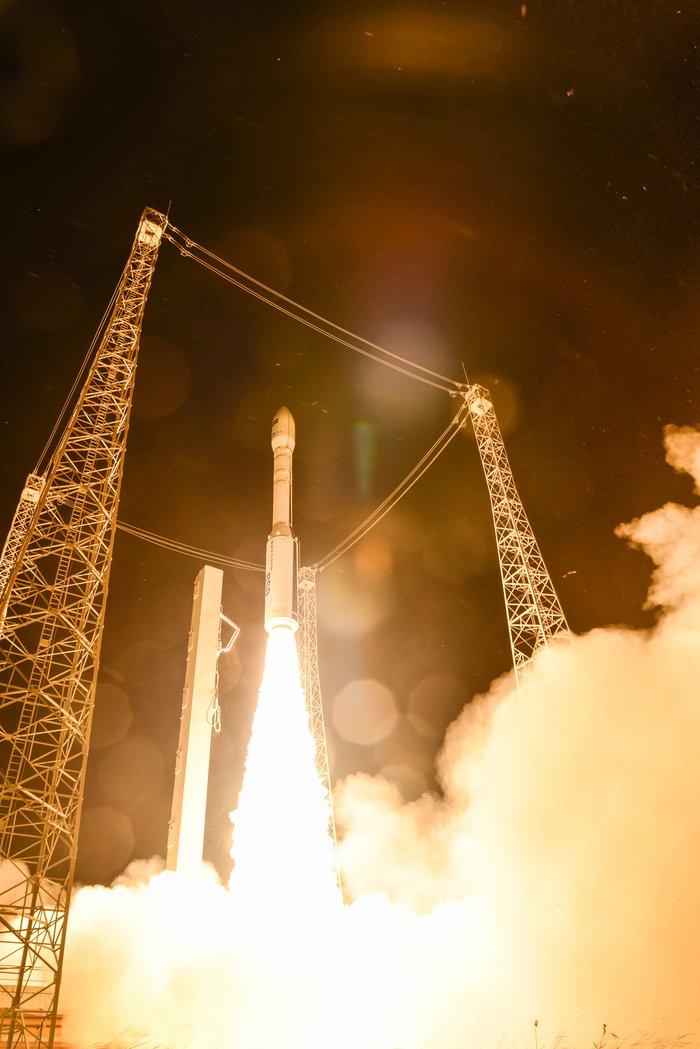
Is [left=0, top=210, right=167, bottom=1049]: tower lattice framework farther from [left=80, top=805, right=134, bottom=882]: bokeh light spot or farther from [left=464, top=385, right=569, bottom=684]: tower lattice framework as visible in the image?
[left=464, top=385, right=569, bottom=684]: tower lattice framework

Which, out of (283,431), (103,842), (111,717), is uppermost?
(283,431)

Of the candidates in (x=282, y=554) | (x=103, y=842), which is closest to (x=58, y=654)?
(x=282, y=554)

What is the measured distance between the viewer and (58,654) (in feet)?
63.2

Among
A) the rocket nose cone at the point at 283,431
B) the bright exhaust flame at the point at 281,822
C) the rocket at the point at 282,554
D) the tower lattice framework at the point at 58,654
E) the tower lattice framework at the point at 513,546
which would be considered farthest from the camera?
the rocket nose cone at the point at 283,431

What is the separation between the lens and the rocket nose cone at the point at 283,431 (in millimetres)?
24578

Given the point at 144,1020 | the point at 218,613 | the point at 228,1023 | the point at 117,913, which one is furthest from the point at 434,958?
the point at 218,613

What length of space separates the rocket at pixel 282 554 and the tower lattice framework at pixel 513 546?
6.52 m

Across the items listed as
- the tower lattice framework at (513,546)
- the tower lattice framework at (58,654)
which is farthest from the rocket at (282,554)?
the tower lattice framework at (513,546)

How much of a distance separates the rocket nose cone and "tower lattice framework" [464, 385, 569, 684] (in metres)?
6.33

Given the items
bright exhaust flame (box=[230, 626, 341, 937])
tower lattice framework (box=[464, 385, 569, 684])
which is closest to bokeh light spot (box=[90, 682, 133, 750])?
bright exhaust flame (box=[230, 626, 341, 937])

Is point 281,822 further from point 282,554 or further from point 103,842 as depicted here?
point 103,842

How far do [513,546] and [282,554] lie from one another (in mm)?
7695

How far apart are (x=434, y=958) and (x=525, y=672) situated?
8.36 meters

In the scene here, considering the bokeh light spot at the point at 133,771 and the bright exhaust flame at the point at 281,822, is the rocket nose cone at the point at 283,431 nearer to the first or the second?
the bright exhaust flame at the point at 281,822
